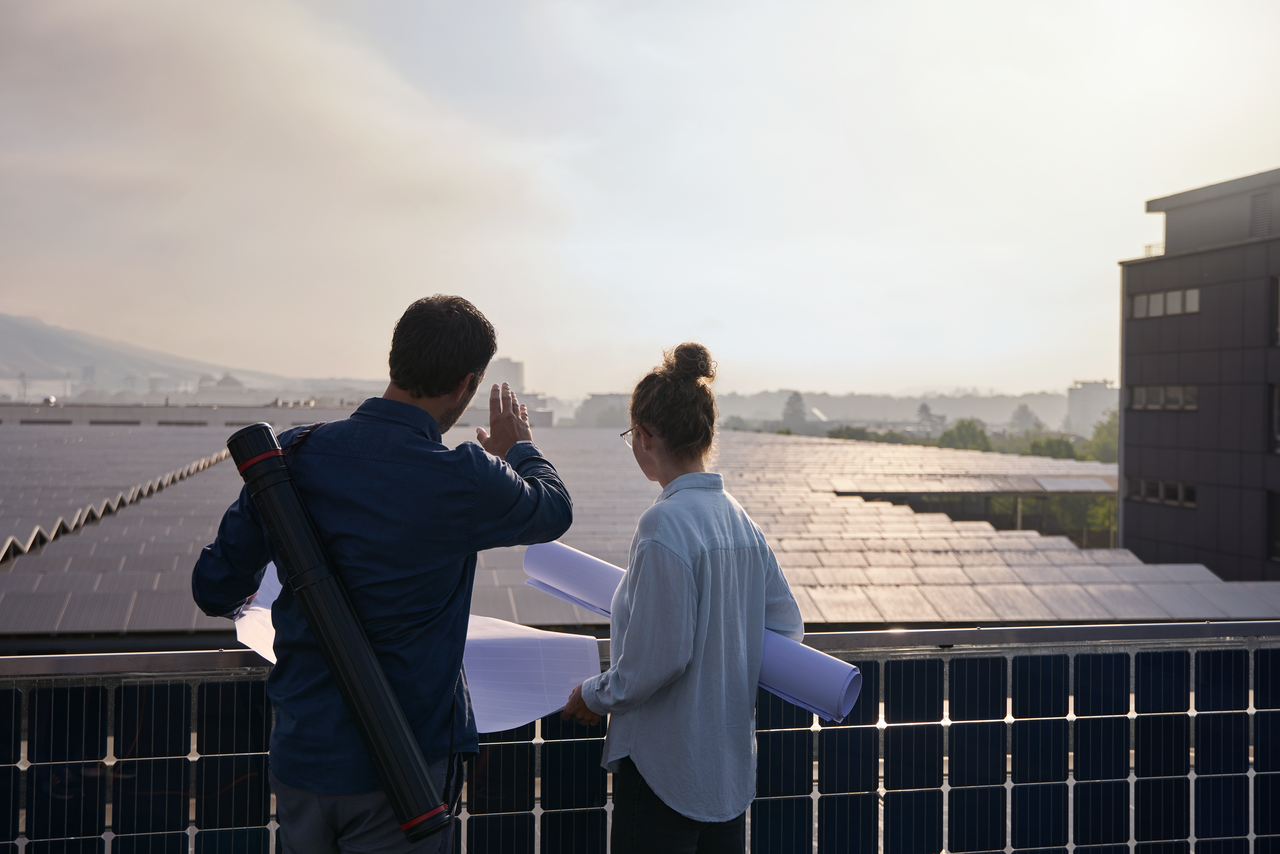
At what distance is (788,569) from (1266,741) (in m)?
10.3

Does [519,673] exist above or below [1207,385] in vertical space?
below

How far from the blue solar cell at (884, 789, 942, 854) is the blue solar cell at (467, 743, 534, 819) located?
1326 mm

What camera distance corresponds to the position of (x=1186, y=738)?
3385 mm

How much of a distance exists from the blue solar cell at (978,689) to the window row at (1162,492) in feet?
119

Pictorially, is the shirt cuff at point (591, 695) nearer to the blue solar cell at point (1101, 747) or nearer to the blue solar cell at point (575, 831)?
the blue solar cell at point (575, 831)

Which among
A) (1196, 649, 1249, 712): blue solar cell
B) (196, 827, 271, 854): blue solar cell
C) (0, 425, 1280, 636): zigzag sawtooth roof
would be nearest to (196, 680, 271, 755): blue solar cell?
(196, 827, 271, 854): blue solar cell

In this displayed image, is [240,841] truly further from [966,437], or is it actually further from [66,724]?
[966,437]

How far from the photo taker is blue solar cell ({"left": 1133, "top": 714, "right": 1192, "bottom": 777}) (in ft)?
11.0

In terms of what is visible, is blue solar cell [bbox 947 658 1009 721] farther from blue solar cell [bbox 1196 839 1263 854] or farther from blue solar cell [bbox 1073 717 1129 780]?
blue solar cell [bbox 1196 839 1263 854]

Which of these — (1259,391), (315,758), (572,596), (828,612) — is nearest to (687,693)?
(572,596)

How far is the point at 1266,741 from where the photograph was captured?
3455mm

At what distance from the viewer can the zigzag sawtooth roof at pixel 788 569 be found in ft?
27.7

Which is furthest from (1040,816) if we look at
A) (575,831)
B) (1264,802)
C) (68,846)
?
(68,846)

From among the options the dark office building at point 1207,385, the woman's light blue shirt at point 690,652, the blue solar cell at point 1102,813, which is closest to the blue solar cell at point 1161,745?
the blue solar cell at point 1102,813
